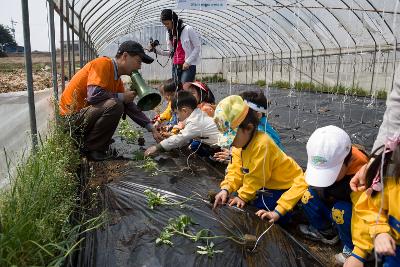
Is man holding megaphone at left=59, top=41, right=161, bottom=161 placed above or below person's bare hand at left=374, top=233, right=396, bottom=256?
above

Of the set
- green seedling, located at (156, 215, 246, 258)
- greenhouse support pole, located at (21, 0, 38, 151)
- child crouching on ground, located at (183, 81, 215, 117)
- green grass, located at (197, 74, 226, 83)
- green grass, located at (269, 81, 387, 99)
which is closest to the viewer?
green seedling, located at (156, 215, 246, 258)

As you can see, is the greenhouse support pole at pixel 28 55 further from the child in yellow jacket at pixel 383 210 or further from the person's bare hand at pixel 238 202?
the child in yellow jacket at pixel 383 210

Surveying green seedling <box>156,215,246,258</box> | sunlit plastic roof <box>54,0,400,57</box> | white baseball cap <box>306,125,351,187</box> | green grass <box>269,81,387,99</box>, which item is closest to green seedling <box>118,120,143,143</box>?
green seedling <box>156,215,246,258</box>

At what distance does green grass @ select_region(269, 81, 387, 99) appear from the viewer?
498 inches

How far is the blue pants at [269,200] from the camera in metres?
2.71

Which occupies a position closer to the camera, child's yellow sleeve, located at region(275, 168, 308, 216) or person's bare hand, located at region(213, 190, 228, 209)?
child's yellow sleeve, located at region(275, 168, 308, 216)

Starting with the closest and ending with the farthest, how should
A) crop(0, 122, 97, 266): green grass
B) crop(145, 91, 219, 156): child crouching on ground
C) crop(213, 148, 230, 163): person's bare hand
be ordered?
crop(0, 122, 97, 266): green grass
crop(213, 148, 230, 163): person's bare hand
crop(145, 91, 219, 156): child crouching on ground

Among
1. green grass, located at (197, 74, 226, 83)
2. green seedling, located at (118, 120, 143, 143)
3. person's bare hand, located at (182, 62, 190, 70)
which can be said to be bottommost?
green seedling, located at (118, 120, 143, 143)

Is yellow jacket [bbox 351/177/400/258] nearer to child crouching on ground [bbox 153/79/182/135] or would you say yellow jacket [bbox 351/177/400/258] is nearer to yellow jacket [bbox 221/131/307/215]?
yellow jacket [bbox 221/131/307/215]

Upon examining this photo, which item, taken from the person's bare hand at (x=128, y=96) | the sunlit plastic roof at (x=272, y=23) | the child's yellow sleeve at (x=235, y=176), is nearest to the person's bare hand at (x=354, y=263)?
the child's yellow sleeve at (x=235, y=176)

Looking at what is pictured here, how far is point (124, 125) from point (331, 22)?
9.81 m

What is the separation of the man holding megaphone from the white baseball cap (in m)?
2.46

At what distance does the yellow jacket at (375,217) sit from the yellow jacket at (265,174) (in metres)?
0.57

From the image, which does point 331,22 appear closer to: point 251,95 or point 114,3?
point 114,3
